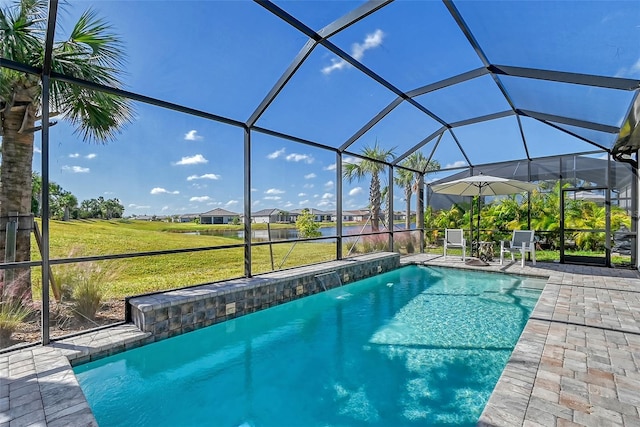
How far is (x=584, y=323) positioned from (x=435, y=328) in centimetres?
193

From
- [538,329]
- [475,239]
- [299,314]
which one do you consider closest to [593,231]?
[475,239]

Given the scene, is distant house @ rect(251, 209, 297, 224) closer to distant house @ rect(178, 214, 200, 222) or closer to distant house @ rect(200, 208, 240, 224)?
distant house @ rect(200, 208, 240, 224)

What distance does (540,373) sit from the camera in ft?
9.60

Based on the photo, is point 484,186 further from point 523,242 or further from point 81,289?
point 81,289

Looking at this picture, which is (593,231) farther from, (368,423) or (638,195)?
(368,423)

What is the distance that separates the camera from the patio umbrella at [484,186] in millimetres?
9055

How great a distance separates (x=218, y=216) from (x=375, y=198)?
814 cm

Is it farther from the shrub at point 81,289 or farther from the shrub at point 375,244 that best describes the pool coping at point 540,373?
the shrub at point 375,244

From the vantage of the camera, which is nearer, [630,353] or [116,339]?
[630,353]

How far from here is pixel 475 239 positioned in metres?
11.9

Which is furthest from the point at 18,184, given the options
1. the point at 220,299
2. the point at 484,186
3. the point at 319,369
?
the point at 484,186

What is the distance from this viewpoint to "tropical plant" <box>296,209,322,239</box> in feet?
46.5

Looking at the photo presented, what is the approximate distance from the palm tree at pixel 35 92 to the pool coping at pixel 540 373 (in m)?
1.87

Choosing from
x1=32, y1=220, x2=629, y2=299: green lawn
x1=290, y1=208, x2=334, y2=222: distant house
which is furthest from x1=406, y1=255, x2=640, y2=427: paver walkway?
x1=290, y1=208, x2=334, y2=222: distant house
